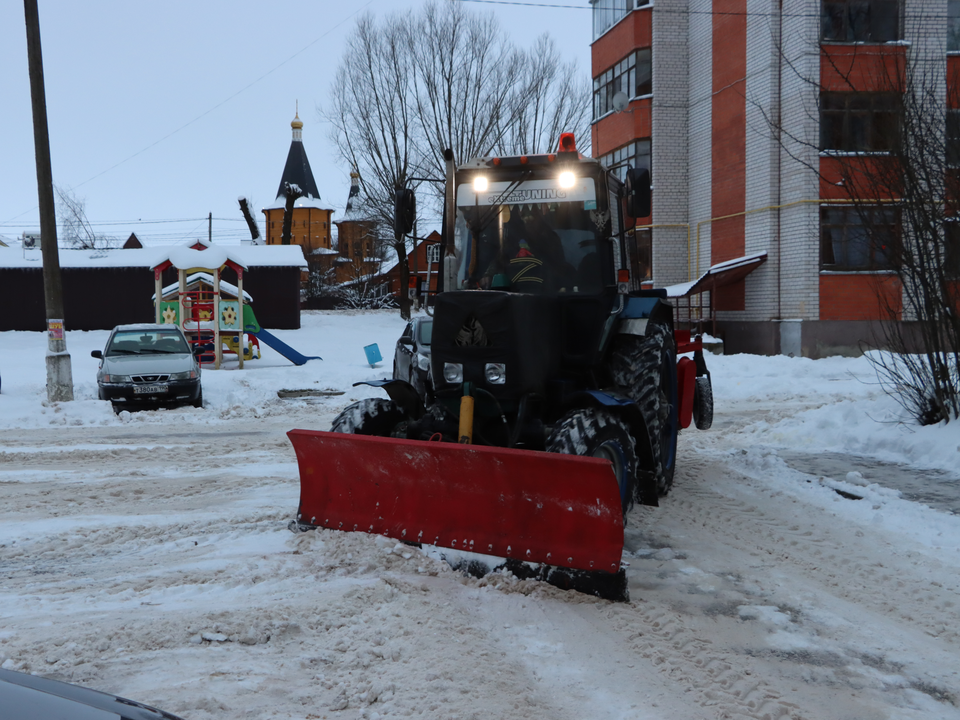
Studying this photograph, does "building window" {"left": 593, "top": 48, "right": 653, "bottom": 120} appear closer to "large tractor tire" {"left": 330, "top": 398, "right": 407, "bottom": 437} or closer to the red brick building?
the red brick building

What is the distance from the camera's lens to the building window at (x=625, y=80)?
26.2 metres

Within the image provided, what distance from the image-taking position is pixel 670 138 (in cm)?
2595

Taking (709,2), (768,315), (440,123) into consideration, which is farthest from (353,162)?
(768,315)

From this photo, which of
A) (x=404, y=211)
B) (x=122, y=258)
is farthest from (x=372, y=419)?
(x=122, y=258)

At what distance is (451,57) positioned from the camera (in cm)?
3228

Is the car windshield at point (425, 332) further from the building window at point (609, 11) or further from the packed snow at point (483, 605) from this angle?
the building window at point (609, 11)

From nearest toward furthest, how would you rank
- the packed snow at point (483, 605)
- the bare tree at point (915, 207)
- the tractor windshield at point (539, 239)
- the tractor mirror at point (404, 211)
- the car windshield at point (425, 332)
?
1. the packed snow at point (483, 605)
2. the tractor windshield at point (539, 239)
3. the tractor mirror at point (404, 211)
4. the bare tree at point (915, 207)
5. the car windshield at point (425, 332)

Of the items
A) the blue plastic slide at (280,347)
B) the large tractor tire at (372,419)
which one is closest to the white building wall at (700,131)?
the blue plastic slide at (280,347)

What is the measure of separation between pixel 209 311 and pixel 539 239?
18.2 meters

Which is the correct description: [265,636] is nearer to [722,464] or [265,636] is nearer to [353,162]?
[722,464]

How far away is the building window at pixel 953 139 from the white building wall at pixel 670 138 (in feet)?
59.1

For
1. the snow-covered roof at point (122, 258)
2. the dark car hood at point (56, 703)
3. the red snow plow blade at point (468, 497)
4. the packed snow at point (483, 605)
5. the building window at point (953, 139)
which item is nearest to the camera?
the dark car hood at point (56, 703)

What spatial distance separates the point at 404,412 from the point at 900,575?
3357 mm

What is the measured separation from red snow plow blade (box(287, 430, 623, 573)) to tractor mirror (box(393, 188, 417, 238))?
1950 mm
